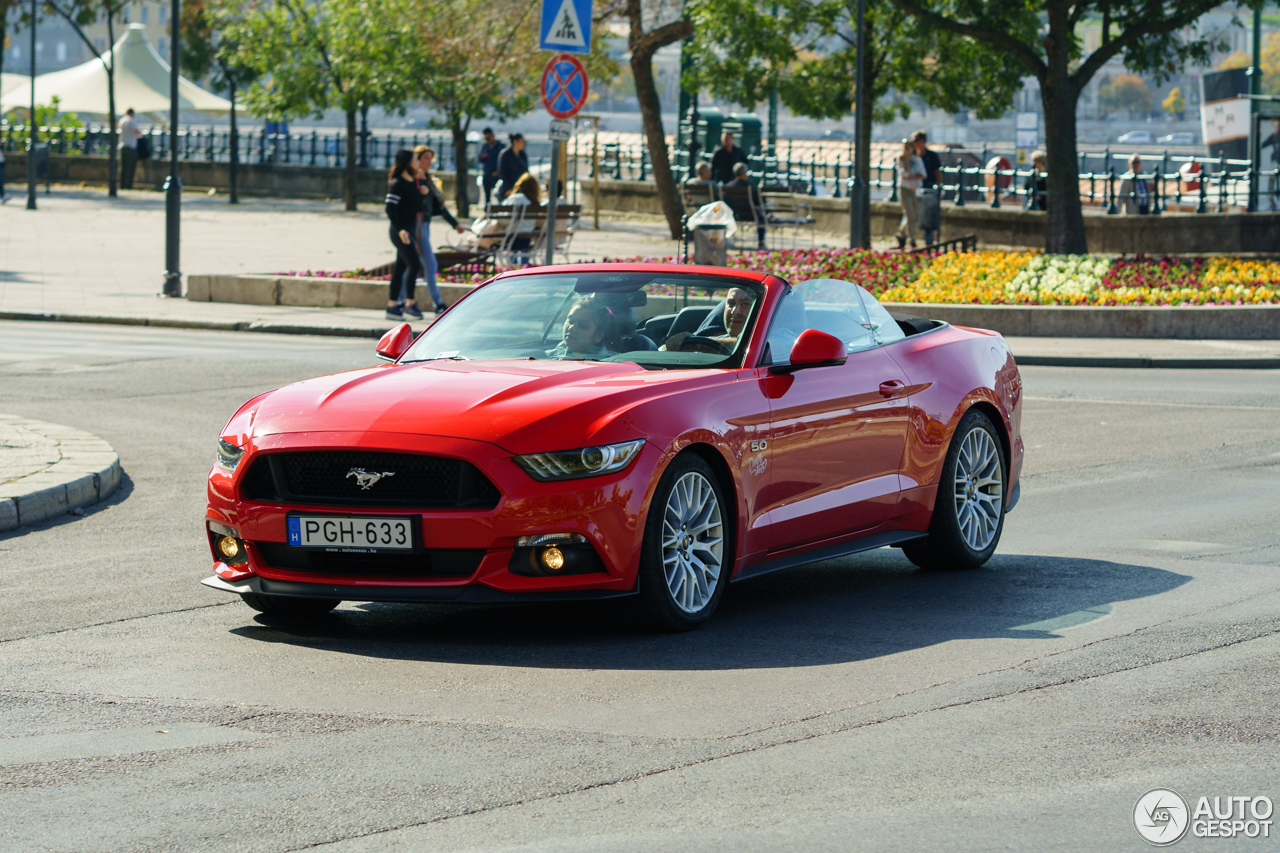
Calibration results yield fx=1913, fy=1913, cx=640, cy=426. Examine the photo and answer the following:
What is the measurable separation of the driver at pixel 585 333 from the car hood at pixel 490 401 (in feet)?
0.59

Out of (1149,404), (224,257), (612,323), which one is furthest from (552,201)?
(224,257)

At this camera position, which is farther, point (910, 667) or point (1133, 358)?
point (1133, 358)

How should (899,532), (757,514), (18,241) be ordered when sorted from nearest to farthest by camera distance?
(757,514) → (899,532) → (18,241)

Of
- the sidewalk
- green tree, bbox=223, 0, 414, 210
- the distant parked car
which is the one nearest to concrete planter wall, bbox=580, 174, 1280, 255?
the sidewalk

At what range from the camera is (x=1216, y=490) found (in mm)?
10812

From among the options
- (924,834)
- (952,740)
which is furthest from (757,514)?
(924,834)

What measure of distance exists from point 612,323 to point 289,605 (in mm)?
1663

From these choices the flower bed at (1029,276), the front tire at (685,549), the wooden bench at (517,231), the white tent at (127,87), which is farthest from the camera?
the white tent at (127,87)

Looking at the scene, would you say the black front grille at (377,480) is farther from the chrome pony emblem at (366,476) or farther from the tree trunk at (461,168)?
the tree trunk at (461,168)

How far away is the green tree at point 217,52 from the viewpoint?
46.9 metres

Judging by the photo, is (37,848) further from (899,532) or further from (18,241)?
(18,241)

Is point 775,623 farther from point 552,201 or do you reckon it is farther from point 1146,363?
point 1146,363

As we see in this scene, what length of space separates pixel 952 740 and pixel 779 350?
99.0 inches

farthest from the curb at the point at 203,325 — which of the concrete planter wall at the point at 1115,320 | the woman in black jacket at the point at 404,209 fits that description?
the concrete planter wall at the point at 1115,320
